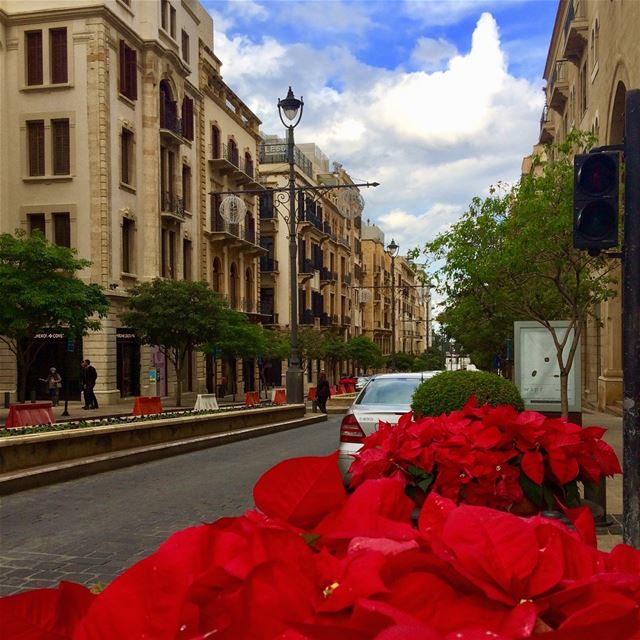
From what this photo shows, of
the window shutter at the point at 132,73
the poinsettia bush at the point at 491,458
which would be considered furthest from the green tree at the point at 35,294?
the poinsettia bush at the point at 491,458

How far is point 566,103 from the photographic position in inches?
1560

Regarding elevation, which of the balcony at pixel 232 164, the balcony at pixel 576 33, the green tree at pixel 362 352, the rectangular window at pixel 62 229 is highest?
the balcony at pixel 576 33

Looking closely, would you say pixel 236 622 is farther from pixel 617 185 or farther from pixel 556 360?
pixel 556 360

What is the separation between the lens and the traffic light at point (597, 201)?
557cm

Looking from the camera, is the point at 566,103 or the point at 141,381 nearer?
the point at 141,381

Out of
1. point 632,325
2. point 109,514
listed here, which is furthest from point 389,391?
point 632,325

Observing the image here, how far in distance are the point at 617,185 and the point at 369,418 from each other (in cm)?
447

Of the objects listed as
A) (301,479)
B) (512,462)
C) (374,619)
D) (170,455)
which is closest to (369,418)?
(512,462)

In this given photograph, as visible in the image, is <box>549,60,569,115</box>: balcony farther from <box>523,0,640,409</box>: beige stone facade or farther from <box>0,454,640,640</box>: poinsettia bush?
<box>0,454,640,640</box>: poinsettia bush

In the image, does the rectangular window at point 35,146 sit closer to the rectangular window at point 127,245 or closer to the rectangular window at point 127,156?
the rectangular window at point 127,156

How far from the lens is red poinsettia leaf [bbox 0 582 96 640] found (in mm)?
1106

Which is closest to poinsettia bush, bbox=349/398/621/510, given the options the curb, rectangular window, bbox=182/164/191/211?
the curb

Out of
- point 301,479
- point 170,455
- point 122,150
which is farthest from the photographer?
point 122,150

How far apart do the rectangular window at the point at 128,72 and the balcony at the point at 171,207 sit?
529 centimetres
